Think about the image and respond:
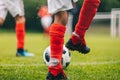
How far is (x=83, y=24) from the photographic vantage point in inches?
179

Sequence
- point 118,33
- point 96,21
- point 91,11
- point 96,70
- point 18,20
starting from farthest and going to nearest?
point 96,21 → point 118,33 → point 18,20 → point 96,70 → point 91,11

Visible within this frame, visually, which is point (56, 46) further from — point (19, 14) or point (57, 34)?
point (19, 14)

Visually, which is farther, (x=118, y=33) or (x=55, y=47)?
(x=118, y=33)

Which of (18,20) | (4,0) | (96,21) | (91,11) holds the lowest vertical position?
(96,21)

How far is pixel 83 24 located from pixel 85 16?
11 cm

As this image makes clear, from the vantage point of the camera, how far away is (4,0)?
6.91 metres

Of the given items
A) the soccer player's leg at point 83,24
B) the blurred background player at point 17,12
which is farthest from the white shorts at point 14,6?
the soccer player's leg at point 83,24

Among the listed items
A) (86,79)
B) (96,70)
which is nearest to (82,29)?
(86,79)

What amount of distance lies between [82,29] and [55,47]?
620 millimetres

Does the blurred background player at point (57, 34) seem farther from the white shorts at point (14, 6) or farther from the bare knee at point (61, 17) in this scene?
the white shorts at point (14, 6)

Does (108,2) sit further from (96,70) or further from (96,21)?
(96,70)

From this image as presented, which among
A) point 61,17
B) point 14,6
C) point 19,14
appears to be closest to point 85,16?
point 61,17

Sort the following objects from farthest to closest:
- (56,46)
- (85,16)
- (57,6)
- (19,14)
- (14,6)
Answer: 1. (19,14)
2. (14,6)
3. (85,16)
4. (56,46)
5. (57,6)

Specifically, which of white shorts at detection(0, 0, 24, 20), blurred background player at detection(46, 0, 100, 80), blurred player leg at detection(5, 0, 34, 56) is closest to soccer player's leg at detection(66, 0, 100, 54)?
blurred background player at detection(46, 0, 100, 80)
